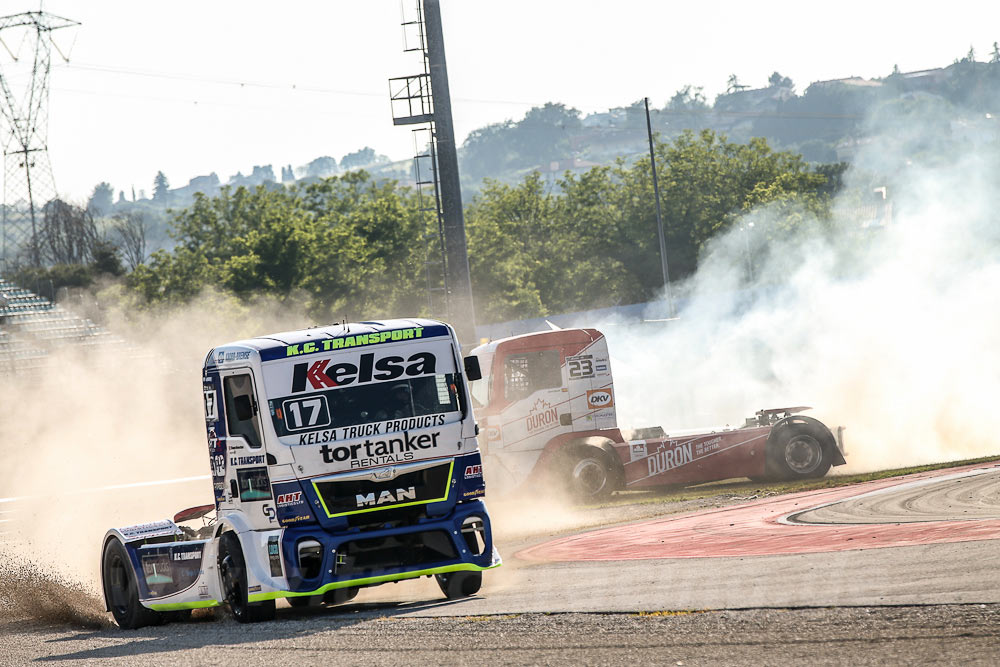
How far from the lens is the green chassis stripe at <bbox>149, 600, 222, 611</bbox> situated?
40.5 feet

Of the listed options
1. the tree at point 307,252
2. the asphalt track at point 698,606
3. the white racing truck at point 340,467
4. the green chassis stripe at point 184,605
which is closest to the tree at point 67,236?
the tree at point 307,252

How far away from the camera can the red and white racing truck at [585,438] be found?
21.5 meters

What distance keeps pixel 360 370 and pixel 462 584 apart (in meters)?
2.55

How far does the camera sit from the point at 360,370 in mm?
11688

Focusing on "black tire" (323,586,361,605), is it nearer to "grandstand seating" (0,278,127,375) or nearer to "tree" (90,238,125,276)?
"grandstand seating" (0,278,127,375)

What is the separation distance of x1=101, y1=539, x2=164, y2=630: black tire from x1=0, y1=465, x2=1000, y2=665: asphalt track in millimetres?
348

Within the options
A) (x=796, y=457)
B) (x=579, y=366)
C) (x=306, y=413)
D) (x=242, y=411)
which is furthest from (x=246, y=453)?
(x=796, y=457)

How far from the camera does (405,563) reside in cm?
1151

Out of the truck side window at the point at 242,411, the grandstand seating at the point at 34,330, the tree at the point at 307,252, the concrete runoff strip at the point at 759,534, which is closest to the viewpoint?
the truck side window at the point at 242,411

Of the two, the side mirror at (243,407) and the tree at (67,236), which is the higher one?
the tree at (67,236)

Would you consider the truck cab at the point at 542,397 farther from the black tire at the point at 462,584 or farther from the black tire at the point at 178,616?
the black tire at the point at 462,584

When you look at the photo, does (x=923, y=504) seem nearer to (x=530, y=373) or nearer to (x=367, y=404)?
(x=530, y=373)

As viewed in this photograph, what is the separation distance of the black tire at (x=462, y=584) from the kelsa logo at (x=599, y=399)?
9673mm

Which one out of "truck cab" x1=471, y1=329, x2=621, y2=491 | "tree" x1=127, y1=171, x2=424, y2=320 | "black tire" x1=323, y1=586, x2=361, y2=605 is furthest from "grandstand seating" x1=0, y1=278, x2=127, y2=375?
"black tire" x1=323, y1=586, x2=361, y2=605
